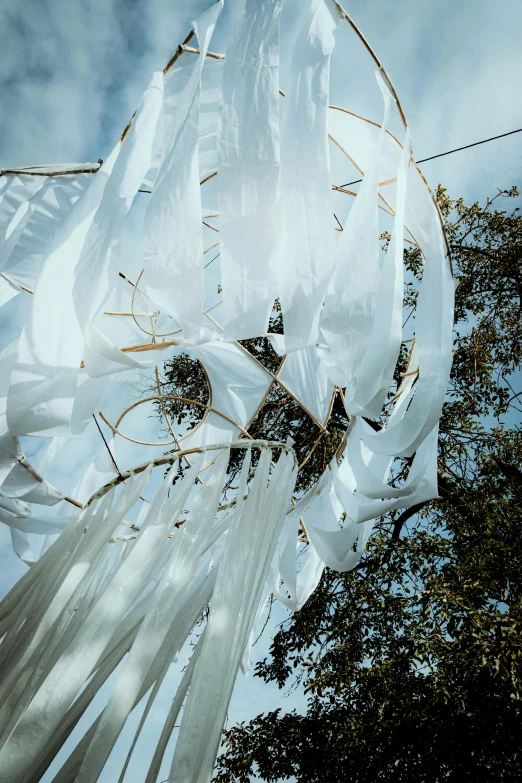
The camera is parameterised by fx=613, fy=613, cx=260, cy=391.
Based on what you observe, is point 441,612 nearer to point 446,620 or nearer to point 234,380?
point 446,620

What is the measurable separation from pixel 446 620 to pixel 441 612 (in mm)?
344

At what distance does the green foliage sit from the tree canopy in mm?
13

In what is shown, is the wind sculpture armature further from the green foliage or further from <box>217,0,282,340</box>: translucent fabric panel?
the green foliage

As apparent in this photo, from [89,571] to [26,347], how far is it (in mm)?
817

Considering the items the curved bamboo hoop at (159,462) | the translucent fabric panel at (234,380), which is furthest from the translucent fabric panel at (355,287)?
the translucent fabric panel at (234,380)

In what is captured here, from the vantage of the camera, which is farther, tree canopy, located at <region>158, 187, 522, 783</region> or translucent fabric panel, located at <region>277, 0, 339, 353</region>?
tree canopy, located at <region>158, 187, 522, 783</region>

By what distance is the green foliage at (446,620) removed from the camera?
4.05 metres

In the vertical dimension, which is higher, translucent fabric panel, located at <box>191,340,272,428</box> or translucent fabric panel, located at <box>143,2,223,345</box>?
translucent fabric panel, located at <box>191,340,272,428</box>

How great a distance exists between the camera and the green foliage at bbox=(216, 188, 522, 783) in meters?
4.05

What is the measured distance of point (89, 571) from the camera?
7.15 ft

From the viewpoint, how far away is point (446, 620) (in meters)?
4.44

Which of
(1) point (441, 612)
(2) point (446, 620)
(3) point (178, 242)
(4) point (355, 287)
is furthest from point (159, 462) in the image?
(2) point (446, 620)

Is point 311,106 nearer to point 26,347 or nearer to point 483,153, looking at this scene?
point 26,347

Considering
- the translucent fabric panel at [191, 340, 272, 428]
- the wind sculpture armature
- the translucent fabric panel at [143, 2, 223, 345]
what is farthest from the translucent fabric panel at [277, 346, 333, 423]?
the translucent fabric panel at [143, 2, 223, 345]
